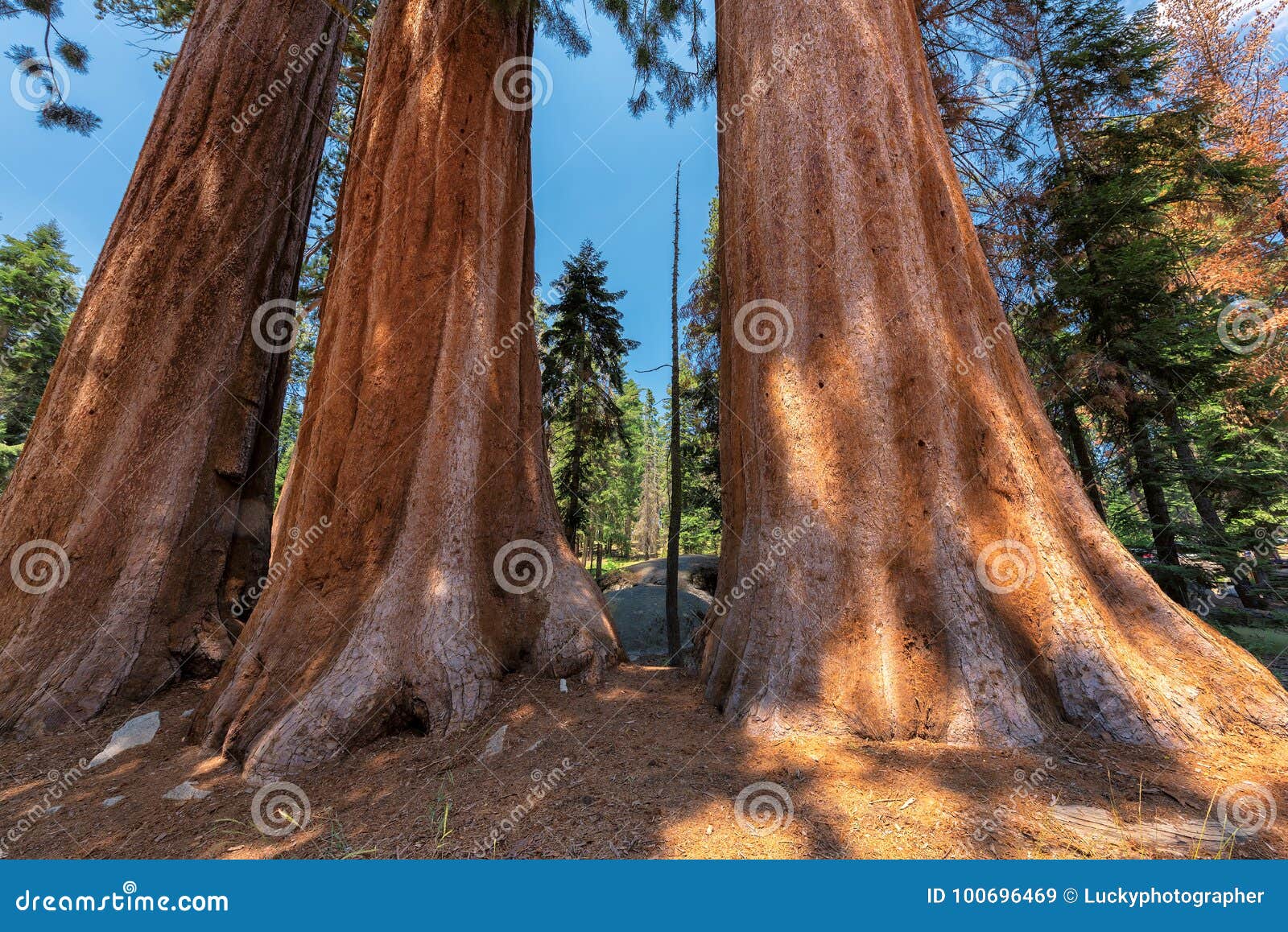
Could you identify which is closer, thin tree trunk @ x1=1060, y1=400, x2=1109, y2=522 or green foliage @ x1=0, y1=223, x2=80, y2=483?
thin tree trunk @ x1=1060, y1=400, x2=1109, y2=522

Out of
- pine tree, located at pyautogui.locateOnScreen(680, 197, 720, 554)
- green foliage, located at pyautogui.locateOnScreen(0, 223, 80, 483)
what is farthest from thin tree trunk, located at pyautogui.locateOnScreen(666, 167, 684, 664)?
green foliage, located at pyautogui.locateOnScreen(0, 223, 80, 483)

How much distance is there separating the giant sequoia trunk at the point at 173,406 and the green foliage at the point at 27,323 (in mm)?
19112

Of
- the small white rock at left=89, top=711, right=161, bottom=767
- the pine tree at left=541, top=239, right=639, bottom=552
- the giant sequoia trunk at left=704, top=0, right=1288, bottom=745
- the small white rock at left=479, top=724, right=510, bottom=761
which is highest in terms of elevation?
the pine tree at left=541, top=239, right=639, bottom=552

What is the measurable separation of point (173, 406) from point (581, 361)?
9155 mm

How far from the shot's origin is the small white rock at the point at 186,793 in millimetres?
2564

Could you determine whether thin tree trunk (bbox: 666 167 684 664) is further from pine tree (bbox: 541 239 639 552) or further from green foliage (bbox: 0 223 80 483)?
green foliage (bbox: 0 223 80 483)

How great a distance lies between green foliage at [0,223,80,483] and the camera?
56.7ft

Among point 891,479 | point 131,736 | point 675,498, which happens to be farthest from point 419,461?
point 675,498

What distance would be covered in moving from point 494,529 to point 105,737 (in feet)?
9.58

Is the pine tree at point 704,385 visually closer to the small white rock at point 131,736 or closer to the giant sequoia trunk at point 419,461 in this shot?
the giant sequoia trunk at point 419,461

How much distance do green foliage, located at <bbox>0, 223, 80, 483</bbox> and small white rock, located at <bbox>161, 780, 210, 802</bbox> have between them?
22563mm

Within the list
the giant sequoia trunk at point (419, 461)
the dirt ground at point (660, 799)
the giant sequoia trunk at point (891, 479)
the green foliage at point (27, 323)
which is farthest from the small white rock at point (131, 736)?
the green foliage at point (27, 323)

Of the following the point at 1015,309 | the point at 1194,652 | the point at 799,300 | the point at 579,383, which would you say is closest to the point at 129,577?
the point at 799,300

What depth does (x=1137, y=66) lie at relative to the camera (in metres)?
7.98
